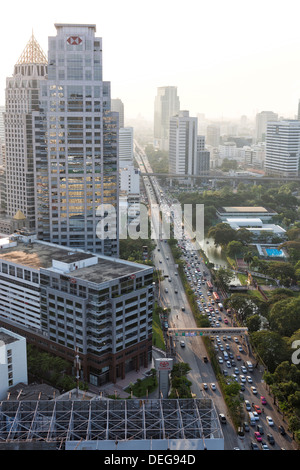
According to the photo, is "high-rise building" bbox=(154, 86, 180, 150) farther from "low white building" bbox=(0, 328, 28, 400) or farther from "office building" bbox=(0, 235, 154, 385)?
"low white building" bbox=(0, 328, 28, 400)

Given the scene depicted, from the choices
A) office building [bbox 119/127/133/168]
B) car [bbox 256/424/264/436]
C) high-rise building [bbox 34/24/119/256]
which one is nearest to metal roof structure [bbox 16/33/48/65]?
high-rise building [bbox 34/24/119/256]

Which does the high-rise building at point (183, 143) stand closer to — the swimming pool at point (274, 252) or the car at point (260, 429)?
the swimming pool at point (274, 252)

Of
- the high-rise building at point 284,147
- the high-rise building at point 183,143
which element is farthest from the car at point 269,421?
the high-rise building at point 284,147

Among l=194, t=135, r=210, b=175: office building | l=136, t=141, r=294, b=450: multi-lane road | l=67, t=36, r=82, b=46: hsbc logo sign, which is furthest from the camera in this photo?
l=194, t=135, r=210, b=175: office building

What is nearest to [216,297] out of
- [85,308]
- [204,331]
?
[204,331]

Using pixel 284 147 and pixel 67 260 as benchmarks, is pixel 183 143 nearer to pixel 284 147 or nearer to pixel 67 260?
pixel 284 147

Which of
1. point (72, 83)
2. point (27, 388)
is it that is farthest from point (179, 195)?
point (27, 388)
